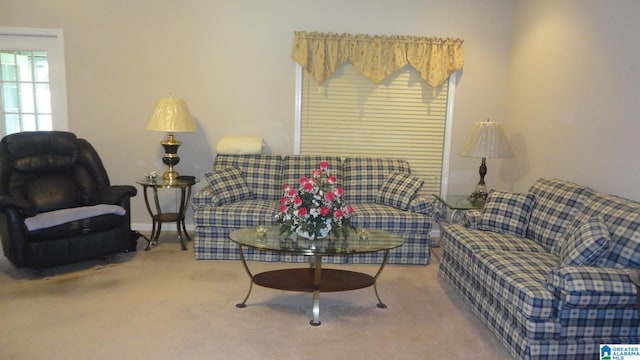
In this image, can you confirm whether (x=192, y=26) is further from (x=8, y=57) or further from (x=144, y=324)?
(x=144, y=324)

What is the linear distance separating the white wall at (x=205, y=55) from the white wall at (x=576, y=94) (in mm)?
503

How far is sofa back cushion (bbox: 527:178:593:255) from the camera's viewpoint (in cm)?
327

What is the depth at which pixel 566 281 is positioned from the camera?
2.39m

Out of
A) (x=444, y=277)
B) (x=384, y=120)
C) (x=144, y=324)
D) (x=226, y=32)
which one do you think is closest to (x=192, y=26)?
(x=226, y=32)

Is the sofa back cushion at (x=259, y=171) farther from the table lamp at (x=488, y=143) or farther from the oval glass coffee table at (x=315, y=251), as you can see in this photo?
the table lamp at (x=488, y=143)

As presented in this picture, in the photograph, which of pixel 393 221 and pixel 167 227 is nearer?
pixel 393 221

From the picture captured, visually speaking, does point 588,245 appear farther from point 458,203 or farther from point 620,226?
point 458,203

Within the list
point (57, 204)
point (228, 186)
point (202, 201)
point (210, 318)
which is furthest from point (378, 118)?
point (57, 204)

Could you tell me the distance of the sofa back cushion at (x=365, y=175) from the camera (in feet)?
15.3

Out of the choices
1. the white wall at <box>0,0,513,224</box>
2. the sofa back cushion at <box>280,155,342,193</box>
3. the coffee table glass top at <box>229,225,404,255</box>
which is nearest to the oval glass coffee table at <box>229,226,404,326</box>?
the coffee table glass top at <box>229,225,404,255</box>

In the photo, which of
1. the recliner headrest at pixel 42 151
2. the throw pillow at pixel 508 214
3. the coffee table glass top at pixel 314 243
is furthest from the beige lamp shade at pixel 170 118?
the throw pillow at pixel 508 214

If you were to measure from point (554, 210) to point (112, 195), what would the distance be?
12.1ft

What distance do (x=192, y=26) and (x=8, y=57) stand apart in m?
1.96

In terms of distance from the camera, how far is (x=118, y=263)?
409 centimetres
